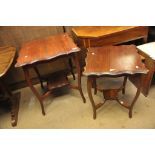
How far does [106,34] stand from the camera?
1.77 meters

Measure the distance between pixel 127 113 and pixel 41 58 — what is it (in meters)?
1.04

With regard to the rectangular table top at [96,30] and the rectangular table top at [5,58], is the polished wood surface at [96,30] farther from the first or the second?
Result: the rectangular table top at [5,58]

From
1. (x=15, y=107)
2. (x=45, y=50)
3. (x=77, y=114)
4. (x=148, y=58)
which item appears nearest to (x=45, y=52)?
(x=45, y=50)

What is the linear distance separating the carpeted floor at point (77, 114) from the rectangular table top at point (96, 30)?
2.27 ft

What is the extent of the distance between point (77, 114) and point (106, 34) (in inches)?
35.9

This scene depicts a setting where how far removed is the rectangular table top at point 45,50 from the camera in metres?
1.46

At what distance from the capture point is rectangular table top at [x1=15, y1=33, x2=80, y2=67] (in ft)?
4.80

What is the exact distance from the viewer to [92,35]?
177 centimetres

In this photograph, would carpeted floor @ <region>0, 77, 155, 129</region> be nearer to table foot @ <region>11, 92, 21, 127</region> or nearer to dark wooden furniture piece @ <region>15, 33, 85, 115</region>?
table foot @ <region>11, 92, 21, 127</region>

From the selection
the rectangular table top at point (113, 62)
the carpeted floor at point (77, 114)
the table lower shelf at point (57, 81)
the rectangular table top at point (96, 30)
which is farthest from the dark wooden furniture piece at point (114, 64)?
the table lower shelf at point (57, 81)

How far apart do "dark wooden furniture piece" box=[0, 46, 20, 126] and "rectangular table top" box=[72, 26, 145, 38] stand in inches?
29.2

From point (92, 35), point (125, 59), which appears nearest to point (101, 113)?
point (125, 59)

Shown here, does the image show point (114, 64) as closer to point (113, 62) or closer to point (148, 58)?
point (113, 62)
